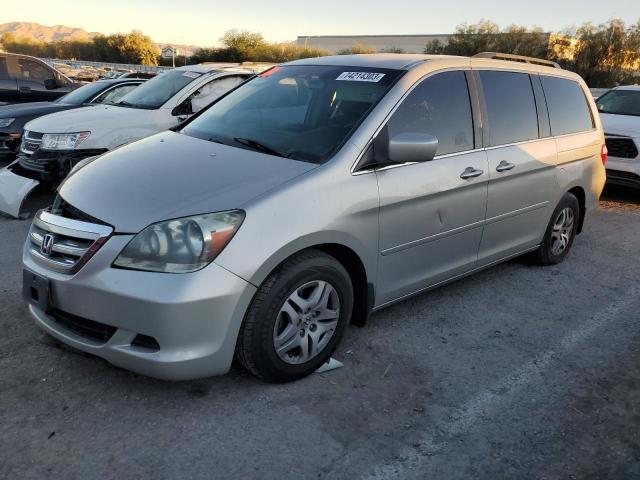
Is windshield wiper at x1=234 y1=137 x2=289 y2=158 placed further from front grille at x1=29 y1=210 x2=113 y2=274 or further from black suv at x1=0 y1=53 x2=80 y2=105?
black suv at x1=0 y1=53 x2=80 y2=105

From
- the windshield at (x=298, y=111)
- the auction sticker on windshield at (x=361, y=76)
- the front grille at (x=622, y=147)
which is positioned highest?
the auction sticker on windshield at (x=361, y=76)

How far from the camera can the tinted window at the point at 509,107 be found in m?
4.16

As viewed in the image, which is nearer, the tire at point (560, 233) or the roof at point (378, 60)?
the roof at point (378, 60)

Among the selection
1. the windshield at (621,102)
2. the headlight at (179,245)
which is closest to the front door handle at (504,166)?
the headlight at (179,245)

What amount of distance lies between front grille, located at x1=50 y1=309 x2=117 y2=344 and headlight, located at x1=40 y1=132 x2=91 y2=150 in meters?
3.94

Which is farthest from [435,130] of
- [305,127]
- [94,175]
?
[94,175]

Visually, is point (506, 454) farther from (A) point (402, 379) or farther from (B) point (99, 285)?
(B) point (99, 285)

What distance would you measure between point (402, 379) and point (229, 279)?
123 cm

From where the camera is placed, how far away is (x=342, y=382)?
319cm

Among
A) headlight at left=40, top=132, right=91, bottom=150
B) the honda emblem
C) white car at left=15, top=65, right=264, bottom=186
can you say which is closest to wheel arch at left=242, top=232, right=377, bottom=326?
the honda emblem

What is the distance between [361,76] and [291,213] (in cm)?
132

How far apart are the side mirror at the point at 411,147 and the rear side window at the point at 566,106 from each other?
6.52 feet

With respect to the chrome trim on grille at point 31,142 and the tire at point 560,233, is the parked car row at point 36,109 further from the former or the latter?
the tire at point 560,233

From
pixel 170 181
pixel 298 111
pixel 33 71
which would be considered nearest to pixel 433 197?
pixel 298 111
